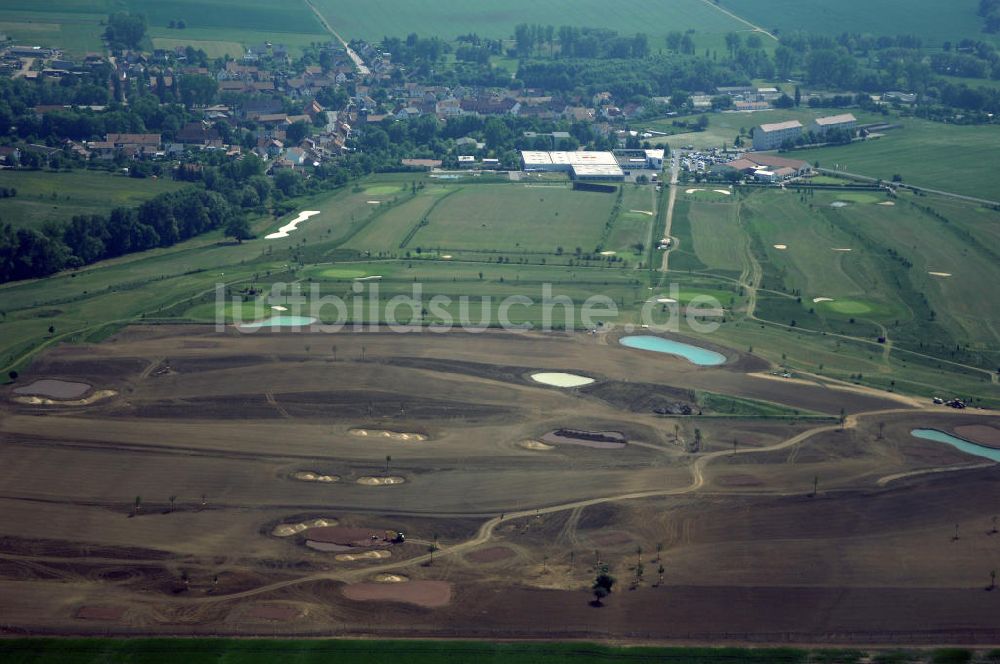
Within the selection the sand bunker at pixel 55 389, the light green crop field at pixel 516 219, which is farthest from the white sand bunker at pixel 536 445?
the light green crop field at pixel 516 219

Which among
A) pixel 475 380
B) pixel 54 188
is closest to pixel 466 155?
pixel 54 188

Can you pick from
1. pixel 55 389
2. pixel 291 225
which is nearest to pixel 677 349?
pixel 55 389

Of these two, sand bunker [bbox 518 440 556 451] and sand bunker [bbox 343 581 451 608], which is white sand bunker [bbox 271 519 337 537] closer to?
sand bunker [bbox 343 581 451 608]

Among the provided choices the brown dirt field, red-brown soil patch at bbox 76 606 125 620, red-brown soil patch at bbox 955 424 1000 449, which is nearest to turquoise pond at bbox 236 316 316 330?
the brown dirt field

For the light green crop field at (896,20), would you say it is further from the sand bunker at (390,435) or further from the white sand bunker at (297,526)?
the white sand bunker at (297,526)

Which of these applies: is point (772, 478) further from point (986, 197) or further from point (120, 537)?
point (986, 197)

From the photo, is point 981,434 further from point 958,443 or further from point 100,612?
point 100,612
